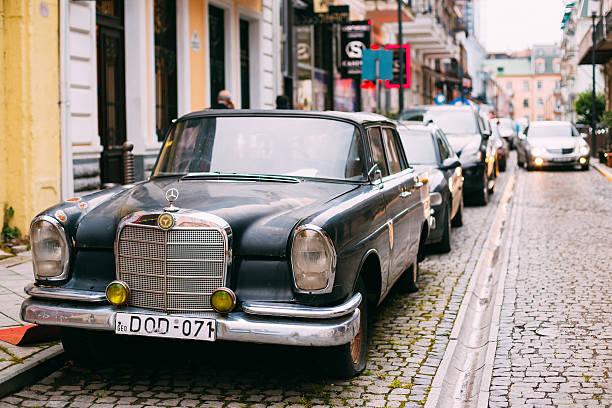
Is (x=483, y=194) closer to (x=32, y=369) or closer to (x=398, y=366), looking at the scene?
(x=398, y=366)

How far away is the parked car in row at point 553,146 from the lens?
84.3 ft

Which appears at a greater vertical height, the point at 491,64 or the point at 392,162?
the point at 491,64

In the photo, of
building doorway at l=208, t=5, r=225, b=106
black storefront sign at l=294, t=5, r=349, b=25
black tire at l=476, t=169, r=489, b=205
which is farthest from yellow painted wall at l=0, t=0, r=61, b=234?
black storefront sign at l=294, t=5, r=349, b=25

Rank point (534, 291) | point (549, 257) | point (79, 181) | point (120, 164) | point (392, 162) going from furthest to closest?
1. point (120, 164)
2. point (79, 181)
3. point (549, 257)
4. point (534, 291)
5. point (392, 162)

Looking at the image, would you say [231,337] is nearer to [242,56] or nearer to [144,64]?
[144,64]

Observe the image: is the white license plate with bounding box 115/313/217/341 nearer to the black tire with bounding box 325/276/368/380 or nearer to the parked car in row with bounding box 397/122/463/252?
the black tire with bounding box 325/276/368/380

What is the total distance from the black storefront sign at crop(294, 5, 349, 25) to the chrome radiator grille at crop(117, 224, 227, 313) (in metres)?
18.7

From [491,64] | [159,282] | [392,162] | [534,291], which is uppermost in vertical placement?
[491,64]

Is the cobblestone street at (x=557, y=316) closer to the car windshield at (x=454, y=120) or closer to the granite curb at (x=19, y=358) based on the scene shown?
the granite curb at (x=19, y=358)

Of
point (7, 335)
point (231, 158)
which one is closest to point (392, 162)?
point (231, 158)

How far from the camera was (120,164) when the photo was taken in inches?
518

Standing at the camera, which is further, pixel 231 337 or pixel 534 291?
pixel 534 291

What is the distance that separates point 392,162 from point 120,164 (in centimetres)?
722

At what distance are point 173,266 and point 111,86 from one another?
9.06 metres
